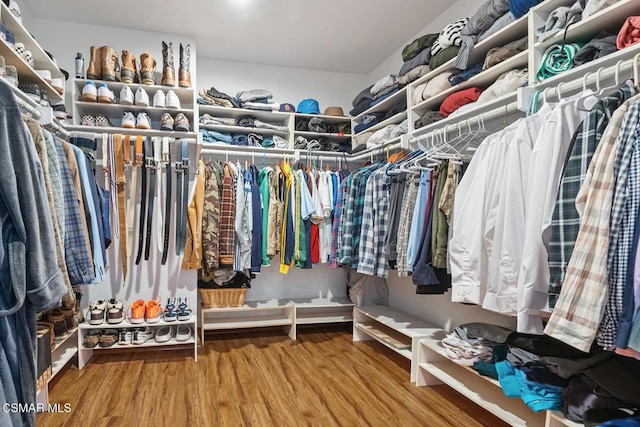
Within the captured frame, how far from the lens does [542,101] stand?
5.64ft

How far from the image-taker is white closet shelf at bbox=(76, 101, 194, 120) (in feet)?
9.80

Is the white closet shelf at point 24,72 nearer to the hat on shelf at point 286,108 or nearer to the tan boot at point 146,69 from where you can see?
the tan boot at point 146,69

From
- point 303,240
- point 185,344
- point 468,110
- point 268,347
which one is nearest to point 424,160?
point 468,110

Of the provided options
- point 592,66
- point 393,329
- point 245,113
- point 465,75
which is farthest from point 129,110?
point 592,66

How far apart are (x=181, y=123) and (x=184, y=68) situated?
19.5 inches

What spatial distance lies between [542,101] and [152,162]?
2.68m

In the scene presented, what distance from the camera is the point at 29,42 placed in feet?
7.37

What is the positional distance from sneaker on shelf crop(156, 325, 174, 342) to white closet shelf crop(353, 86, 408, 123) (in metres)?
2.63

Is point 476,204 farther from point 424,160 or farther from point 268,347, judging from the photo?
point 268,347

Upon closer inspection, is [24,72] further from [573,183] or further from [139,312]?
[573,183]

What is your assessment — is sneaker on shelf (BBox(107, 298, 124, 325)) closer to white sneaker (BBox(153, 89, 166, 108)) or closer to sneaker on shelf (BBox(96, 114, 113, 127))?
sneaker on shelf (BBox(96, 114, 113, 127))

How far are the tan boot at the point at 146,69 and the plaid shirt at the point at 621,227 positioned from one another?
124 inches

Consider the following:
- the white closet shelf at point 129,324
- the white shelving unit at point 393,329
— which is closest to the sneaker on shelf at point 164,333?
the white closet shelf at point 129,324

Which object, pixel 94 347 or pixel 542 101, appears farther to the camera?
pixel 94 347
